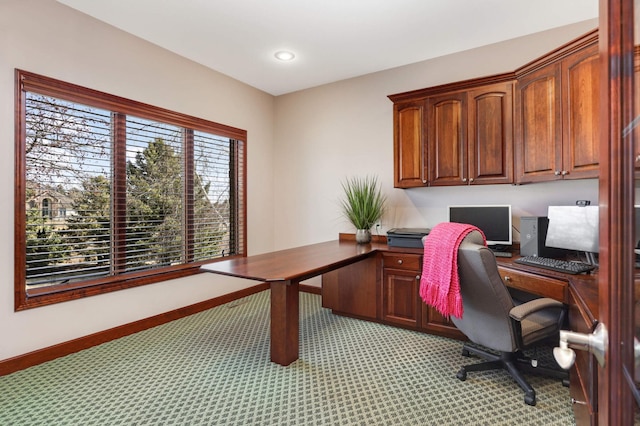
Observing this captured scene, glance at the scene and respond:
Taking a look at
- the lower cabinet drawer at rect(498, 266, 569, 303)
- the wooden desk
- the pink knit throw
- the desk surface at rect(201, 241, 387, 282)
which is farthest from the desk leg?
the lower cabinet drawer at rect(498, 266, 569, 303)

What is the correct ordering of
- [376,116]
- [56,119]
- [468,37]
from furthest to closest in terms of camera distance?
[376,116] → [468,37] → [56,119]

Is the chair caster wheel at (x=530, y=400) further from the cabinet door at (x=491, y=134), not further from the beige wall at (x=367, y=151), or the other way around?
the cabinet door at (x=491, y=134)

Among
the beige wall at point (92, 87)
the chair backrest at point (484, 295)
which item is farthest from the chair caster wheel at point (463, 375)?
the beige wall at point (92, 87)

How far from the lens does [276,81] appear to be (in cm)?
418

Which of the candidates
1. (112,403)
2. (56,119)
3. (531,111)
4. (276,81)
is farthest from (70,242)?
(531,111)

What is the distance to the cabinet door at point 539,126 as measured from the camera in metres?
2.43

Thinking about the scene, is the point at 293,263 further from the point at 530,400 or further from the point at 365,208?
the point at 530,400

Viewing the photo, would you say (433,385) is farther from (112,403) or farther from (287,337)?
(112,403)

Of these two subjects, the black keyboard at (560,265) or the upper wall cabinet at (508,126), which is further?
the upper wall cabinet at (508,126)

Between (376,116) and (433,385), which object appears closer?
(433,385)

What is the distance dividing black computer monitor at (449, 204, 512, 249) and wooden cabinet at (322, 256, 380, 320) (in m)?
0.96

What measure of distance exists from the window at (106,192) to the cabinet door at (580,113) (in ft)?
11.1

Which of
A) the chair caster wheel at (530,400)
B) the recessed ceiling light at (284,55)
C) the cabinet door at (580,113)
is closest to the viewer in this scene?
the chair caster wheel at (530,400)

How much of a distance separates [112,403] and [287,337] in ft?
3.65
